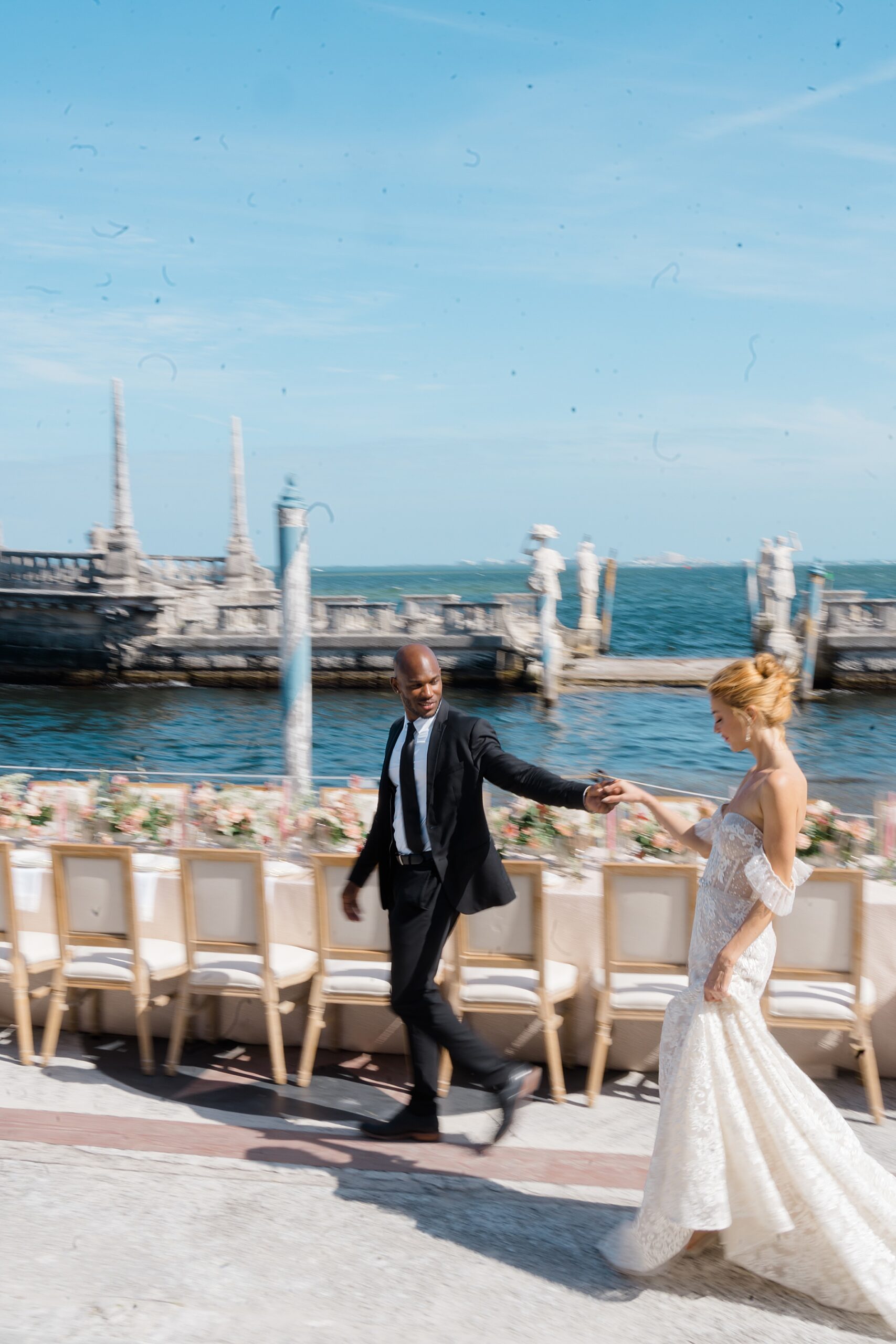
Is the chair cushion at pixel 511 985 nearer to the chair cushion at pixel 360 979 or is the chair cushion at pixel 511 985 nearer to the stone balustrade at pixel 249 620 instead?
the chair cushion at pixel 360 979

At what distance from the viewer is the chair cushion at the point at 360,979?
4641 millimetres

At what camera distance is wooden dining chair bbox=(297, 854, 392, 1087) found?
15.3 ft

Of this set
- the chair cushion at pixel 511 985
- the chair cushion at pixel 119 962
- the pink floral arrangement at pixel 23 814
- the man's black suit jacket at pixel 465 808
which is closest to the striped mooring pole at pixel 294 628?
the pink floral arrangement at pixel 23 814

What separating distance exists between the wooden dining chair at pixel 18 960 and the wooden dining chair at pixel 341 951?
3.80ft

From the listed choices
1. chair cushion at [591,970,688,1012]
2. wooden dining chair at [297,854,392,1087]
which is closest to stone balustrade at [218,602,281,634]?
wooden dining chair at [297,854,392,1087]

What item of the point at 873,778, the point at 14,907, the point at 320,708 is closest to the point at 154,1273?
the point at 14,907

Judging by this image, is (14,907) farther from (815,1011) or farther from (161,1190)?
(815,1011)

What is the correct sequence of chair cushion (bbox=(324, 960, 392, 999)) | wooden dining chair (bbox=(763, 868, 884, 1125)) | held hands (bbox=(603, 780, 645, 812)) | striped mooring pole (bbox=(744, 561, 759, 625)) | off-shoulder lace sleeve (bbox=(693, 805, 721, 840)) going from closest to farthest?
off-shoulder lace sleeve (bbox=(693, 805, 721, 840)) < held hands (bbox=(603, 780, 645, 812)) < wooden dining chair (bbox=(763, 868, 884, 1125)) < chair cushion (bbox=(324, 960, 392, 999)) < striped mooring pole (bbox=(744, 561, 759, 625))

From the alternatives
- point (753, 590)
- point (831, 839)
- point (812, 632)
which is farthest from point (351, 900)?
point (753, 590)

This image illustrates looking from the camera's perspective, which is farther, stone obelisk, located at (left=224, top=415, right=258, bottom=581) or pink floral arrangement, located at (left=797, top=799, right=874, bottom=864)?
stone obelisk, located at (left=224, top=415, right=258, bottom=581)

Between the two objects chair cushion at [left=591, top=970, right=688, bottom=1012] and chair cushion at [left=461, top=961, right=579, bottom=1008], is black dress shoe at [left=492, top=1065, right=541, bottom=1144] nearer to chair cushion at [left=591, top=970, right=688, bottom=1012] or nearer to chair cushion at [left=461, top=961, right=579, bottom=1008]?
chair cushion at [left=461, top=961, right=579, bottom=1008]

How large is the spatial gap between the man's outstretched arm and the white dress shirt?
17cm

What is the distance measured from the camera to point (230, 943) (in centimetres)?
477

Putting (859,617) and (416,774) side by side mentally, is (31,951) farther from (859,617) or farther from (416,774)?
(859,617)
